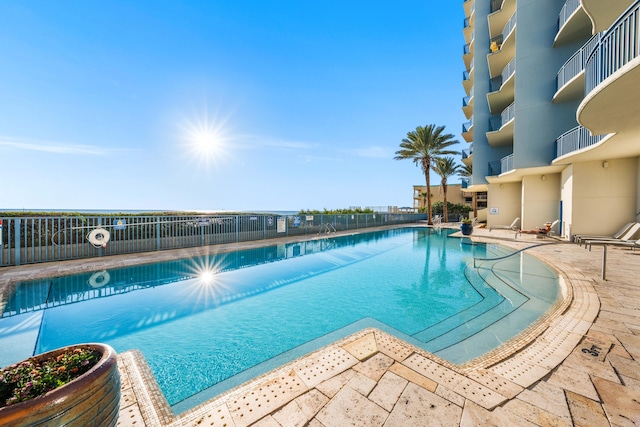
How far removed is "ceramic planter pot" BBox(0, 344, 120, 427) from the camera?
3.82 ft

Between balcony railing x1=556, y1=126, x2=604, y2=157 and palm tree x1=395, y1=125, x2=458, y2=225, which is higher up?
palm tree x1=395, y1=125, x2=458, y2=225

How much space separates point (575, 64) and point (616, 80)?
31.0 feet

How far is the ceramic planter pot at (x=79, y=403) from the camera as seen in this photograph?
1164 millimetres

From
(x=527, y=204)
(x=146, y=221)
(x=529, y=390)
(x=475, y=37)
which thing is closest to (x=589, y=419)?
(x=529, y=390)

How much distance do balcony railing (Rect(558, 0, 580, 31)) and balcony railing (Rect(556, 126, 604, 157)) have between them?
531cm

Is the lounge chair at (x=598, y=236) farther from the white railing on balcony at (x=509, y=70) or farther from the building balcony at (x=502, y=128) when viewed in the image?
the white railing on balcony at (x=509, y=70)

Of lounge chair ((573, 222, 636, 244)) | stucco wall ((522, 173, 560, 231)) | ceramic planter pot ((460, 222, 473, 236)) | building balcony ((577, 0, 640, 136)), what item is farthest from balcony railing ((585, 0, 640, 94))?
stucco wall ((522, 173, 560, 231))

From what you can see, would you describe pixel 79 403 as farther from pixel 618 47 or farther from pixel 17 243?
pixel 17 243

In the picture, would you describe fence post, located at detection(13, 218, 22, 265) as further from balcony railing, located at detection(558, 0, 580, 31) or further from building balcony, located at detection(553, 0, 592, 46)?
balcony railing, located at detection(558, 0, 580, 31)

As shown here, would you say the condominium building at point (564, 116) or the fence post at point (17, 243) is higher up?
the condominium building at point (564, 116)

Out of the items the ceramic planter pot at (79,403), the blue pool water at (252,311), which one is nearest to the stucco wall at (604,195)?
the blue pool water at (252,311)

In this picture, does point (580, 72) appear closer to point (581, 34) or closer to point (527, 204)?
point (581, 34)

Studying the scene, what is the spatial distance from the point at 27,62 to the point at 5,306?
9326 millimetres

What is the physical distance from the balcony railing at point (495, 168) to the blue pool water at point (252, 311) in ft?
42.2
